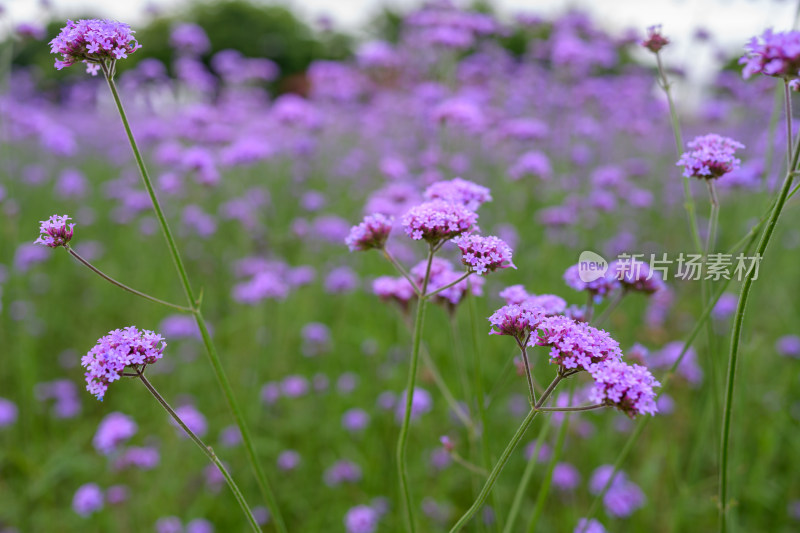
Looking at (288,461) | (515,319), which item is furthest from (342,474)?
(515,319)

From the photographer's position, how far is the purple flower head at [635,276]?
5.78ft

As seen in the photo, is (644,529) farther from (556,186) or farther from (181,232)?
(181,232)

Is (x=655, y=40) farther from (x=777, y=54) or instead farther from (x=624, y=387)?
(x=624, y=387)

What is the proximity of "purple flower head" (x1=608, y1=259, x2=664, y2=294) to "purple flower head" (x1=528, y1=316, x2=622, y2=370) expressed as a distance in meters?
0.65

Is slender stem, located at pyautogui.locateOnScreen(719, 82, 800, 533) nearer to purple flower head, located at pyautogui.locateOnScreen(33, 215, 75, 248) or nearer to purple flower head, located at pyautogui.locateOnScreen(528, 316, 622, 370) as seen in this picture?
purple flower head, located at pyautogui.locateOnScreen(528, 316, 622, 370)

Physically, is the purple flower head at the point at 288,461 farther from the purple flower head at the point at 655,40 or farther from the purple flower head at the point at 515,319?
the purple flower head at the point at 655,40

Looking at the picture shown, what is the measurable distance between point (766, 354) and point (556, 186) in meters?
2.05

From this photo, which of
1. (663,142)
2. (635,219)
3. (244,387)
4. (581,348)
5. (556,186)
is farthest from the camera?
(663,142)

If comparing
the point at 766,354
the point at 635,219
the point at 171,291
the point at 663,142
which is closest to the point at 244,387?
the point at 171,291

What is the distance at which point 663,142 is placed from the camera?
9.24 metres

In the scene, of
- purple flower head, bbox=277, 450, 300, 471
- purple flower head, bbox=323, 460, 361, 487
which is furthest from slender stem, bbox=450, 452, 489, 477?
purple flower head, bbox=277, 450, 300, 471

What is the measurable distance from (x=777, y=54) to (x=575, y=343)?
67cm

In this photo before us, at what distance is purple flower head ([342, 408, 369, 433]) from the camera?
3.14 meters

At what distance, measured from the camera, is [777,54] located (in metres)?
1.12
